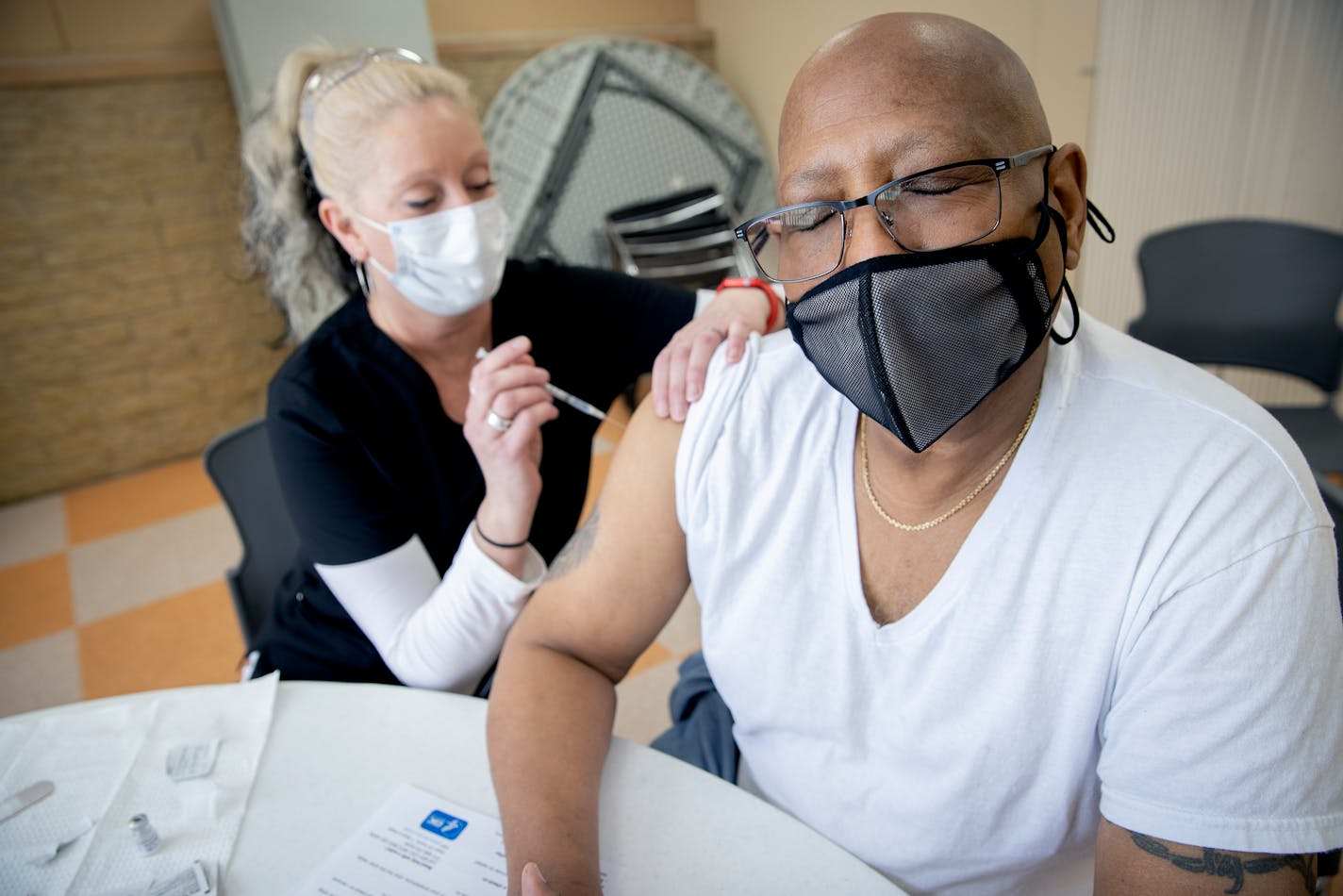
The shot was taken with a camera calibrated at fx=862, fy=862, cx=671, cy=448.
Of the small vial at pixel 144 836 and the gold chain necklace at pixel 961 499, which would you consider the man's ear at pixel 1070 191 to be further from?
the small vial at pixel 144 836

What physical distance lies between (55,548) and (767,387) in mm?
3348

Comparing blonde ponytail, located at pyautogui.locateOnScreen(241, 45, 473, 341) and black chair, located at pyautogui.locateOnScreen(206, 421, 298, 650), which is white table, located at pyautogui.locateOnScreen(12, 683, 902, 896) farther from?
blonde ponytail, located at pyautogui.locateOnScreen(241, 45, 473, 341)

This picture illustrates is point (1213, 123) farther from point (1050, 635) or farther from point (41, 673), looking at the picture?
point (41, 673)

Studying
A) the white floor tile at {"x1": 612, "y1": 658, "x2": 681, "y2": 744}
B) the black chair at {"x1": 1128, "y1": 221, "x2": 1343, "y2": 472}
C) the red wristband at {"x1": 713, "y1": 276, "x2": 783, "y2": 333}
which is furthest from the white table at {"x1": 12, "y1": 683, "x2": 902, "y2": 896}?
the black chair at {"x1": 1128, "y1": 221, "x2": 1343, "y2": 472}

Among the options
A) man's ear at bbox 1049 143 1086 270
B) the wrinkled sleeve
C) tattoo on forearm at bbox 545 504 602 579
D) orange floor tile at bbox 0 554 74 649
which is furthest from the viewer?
orange floor tile at bbox 0 554 74 649

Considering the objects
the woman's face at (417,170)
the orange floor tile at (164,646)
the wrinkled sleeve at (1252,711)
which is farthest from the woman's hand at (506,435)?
the orange floor tile at (164,646)

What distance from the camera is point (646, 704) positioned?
2252 millimetres

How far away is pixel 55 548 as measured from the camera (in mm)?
3252

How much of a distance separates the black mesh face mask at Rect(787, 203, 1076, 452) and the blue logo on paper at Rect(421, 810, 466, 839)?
610 millimetres

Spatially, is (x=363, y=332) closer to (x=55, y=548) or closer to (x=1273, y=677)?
(x=1273, y=677)

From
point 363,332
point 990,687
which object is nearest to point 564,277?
point 363,332

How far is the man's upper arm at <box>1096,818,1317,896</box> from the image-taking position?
68 cm

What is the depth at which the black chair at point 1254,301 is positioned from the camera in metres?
2.23

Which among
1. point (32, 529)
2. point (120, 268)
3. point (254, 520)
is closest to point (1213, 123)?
point (254, 520)
